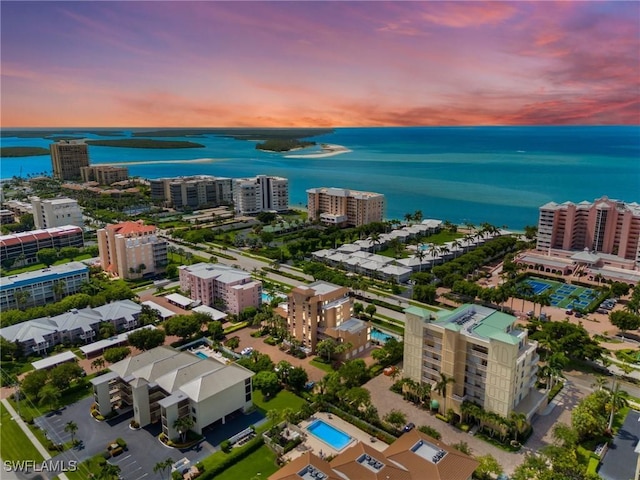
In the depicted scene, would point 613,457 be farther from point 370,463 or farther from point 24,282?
point 24,282

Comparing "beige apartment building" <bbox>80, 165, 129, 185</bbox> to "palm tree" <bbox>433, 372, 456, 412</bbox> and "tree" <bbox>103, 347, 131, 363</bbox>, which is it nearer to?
"tree" <bbox>103, 347, 131, 363</bbox>

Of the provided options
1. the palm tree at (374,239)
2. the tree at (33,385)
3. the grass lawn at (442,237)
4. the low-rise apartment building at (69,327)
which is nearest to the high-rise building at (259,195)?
the palm tree at (374,239)

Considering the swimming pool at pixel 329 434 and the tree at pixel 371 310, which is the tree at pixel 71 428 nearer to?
the swimming pool at pixel 329 434

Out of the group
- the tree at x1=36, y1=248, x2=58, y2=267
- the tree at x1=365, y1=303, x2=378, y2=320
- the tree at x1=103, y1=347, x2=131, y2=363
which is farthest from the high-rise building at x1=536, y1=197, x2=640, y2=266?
the tree at x1=36, y1=248, x2=58, y2=267

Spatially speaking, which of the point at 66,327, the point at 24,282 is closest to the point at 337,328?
the point at 66,327

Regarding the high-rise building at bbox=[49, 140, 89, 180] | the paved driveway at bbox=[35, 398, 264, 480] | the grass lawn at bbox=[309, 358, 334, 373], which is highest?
the high-rise building at bbox=[49, 140, 89, 180]

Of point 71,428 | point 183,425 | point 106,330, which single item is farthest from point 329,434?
point 106,330
